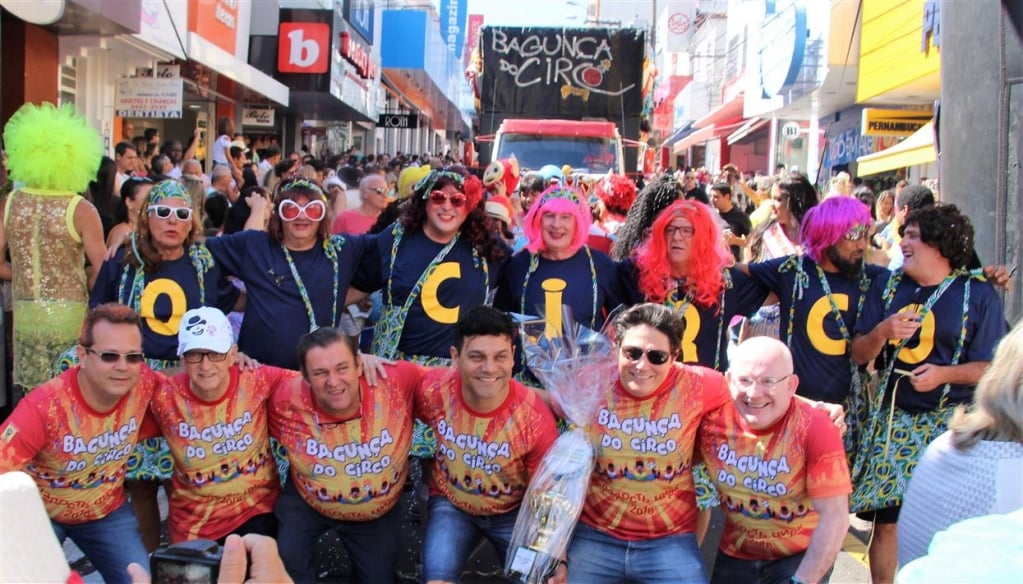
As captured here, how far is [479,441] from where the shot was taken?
393 centimetres

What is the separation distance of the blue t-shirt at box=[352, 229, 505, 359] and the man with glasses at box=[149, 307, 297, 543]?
944 mm

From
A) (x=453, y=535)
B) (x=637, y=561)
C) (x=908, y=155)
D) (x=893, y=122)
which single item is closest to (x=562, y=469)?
(x=637, y=561)

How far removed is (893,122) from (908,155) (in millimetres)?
4199

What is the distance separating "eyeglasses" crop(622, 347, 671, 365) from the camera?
12.2 feet

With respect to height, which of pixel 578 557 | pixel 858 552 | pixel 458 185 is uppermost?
pixel 458 185

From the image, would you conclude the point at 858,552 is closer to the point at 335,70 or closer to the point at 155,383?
the point at 155,383

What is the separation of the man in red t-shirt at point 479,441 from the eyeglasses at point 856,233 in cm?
162

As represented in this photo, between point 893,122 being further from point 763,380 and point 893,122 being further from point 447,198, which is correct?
point 763,380

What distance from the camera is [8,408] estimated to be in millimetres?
6172

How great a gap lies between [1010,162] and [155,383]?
4228 millimetres

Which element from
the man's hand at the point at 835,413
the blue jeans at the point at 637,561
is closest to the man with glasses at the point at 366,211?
the blue jeans at the point at 637,561

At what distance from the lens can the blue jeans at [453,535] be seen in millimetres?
3908

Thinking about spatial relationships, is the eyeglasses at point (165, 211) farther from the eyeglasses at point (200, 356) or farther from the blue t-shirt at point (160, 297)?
the eyeglasses at point (200, 356)

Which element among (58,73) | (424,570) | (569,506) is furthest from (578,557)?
(58,73)
